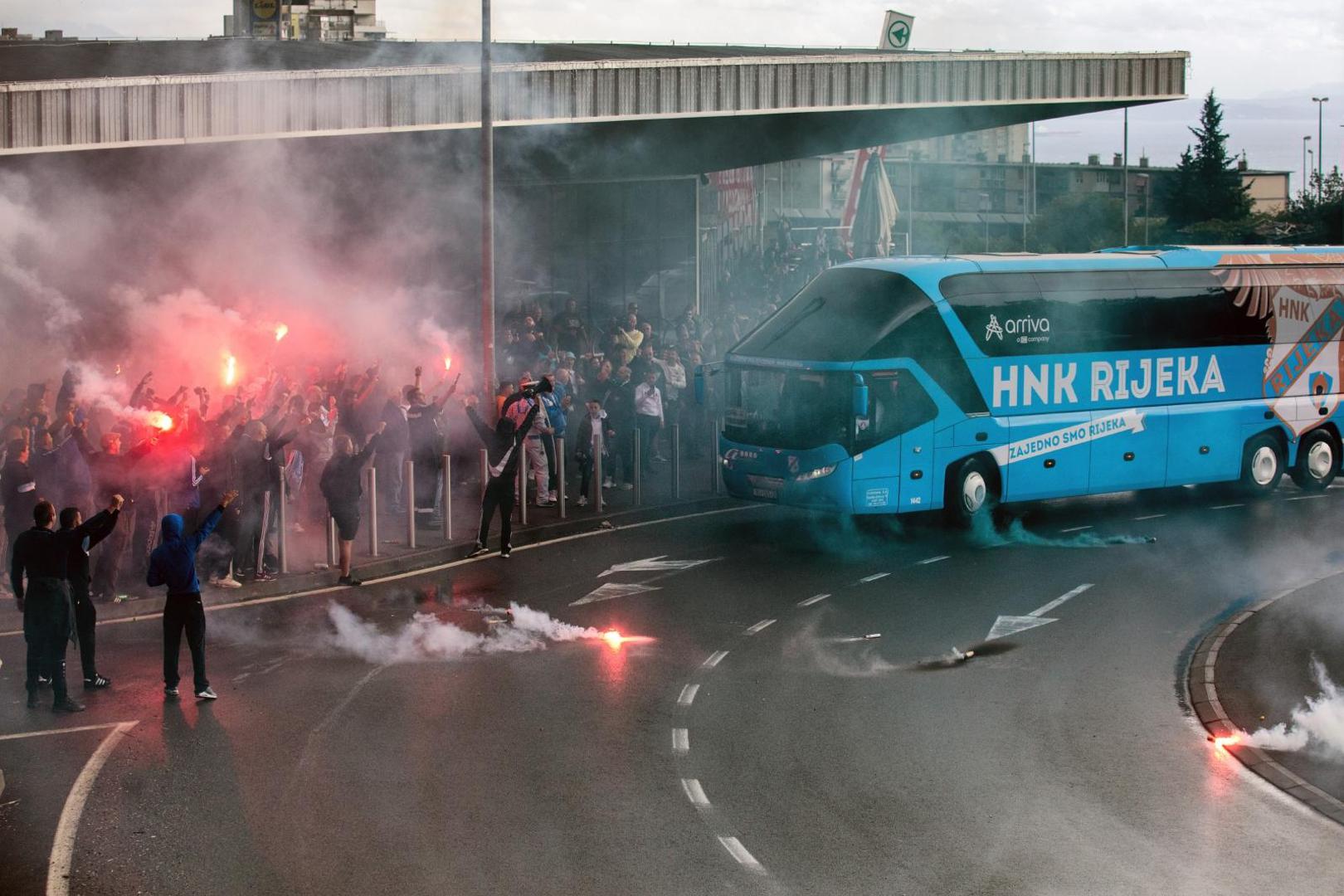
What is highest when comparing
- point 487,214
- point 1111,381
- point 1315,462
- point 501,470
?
point 487,214

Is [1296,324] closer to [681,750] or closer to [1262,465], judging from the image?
[1262,465]

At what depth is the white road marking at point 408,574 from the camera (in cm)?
1448

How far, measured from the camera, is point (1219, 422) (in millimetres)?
21281

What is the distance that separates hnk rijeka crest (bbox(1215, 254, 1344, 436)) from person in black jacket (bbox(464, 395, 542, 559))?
10.3 m

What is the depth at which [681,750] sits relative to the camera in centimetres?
1031

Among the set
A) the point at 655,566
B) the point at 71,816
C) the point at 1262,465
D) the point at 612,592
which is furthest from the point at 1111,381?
the point at 71,816

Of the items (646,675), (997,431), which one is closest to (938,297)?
(997,431)

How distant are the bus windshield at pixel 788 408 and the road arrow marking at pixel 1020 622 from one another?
3886mm

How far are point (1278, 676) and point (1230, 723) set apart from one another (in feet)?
4.68

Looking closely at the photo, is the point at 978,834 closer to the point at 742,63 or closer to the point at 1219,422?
the point at 1219,422

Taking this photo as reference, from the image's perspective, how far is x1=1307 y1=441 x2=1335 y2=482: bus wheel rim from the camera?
22719 millimetres

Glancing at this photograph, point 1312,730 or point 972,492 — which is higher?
point 972,492

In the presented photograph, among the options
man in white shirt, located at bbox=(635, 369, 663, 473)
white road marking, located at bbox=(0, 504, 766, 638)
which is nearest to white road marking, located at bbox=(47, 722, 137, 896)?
white road marking, located at bbox=(0, 504, 766, 638)

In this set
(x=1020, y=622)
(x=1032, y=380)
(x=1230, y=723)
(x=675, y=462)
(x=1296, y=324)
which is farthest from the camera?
(x=1296, y=324)
